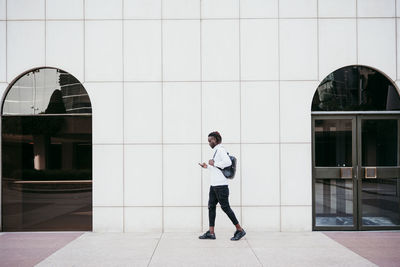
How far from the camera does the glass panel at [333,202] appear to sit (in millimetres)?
7844

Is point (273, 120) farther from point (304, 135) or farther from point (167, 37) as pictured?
point (167, 37)

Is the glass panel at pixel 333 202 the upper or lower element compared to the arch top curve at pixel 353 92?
lower

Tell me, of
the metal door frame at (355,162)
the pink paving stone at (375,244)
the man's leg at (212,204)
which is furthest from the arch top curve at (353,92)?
the man's leg at (212,204)

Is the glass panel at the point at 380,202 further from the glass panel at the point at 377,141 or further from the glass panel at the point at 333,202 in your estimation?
the glass panel at the point at 377,141

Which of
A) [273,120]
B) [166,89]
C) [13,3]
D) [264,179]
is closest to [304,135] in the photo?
[273,120]

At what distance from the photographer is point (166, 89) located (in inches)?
309

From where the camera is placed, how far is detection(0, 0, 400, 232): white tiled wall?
7781mm

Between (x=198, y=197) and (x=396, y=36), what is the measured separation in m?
5.88

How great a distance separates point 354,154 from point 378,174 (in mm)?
719

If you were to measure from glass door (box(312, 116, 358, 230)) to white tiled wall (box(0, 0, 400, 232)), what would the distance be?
0.99 feet

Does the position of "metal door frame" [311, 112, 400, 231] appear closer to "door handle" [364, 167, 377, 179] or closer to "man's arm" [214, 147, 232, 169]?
"door handle" [364, 167, 377, 179]

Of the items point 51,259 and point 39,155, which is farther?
point 39,155

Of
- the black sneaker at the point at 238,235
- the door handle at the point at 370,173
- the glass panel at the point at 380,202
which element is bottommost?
the black sneaker at the point at 238,235

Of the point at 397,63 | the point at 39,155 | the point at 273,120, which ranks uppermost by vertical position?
the point at 397,63
